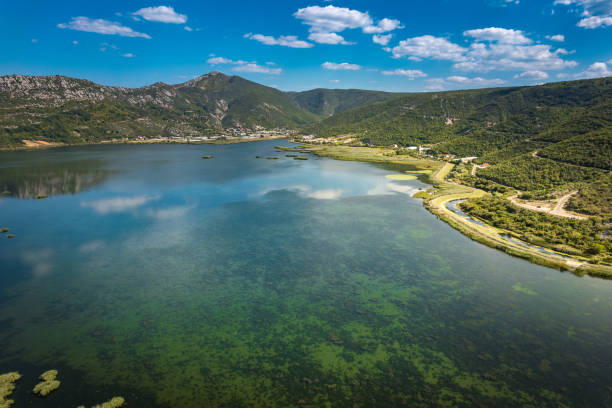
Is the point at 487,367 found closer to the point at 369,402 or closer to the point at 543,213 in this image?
the point at 369,402

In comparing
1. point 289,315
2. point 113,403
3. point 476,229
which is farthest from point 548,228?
point 113,403

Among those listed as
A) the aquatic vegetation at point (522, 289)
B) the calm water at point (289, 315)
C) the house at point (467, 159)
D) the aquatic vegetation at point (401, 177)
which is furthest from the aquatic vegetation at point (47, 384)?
the house at point (467, 159)

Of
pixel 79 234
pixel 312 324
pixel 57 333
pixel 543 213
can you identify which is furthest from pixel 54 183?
pixel 543 213

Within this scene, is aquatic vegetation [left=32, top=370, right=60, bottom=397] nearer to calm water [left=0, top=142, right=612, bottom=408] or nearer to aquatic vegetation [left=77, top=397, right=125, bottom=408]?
calm water [left=0, top=142, right=612, bottom=408]

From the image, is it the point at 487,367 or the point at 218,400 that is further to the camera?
the point at 487,367

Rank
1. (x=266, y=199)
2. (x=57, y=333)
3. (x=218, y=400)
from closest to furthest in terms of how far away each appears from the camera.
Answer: (x=218, y=400)
(x=57, y=333)
(x=266, y=199)

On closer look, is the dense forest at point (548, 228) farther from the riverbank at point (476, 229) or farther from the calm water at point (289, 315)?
the calm water at point (289, 315)

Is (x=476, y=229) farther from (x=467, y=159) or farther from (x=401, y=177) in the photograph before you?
(x=467, y=159)
